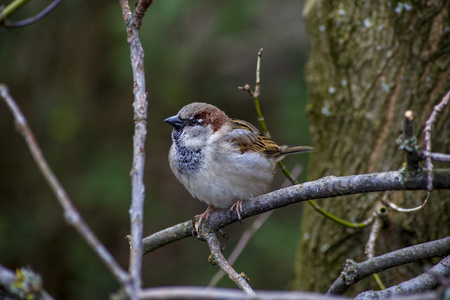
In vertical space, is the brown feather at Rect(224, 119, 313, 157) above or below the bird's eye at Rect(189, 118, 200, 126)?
below

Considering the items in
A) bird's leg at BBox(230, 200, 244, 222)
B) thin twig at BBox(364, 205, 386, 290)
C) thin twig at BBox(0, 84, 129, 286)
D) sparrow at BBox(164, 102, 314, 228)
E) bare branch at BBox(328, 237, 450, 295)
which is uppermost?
thin twig at BBox(0, 84, 129, 286)

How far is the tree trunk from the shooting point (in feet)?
7.82

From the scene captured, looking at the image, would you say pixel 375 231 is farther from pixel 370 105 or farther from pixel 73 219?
pixel 73 219

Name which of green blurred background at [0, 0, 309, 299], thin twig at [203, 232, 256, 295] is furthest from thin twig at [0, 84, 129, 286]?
green blurred background at [0, 0, 309, 299]

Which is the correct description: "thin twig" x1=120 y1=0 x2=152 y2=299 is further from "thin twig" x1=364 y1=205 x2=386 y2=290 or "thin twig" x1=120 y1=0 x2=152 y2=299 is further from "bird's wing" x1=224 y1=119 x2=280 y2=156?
"thin twig" x1=364 y1=205 x2=386 y2=290

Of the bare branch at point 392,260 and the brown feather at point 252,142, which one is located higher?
the brown feather at point 252,142

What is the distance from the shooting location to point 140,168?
51.9 inches

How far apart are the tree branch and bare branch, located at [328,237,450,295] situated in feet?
1.37

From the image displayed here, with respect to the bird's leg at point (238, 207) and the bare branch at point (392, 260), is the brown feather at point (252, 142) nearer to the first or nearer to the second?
the bird's leg at point (238, 207)

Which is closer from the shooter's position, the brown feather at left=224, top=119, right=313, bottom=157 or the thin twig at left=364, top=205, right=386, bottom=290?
the thin twig at left=364, top=205, right=386, bottom=290

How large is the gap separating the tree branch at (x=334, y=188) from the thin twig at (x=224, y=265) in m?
0.13

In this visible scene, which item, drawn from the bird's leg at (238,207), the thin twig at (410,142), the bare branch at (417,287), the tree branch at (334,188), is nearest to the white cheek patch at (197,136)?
the bird's leg at (238,207)

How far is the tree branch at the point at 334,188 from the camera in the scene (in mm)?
1449

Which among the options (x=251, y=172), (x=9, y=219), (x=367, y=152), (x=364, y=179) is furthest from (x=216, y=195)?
(x=9, y=219)
